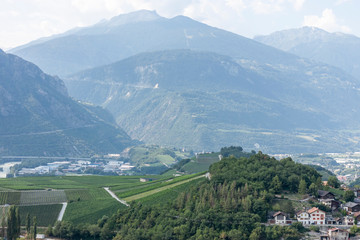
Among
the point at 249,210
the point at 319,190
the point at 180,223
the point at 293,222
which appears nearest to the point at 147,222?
the point at 180,223

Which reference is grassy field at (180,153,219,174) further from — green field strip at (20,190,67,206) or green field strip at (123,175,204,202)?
green field strip at (20,190,67,206)

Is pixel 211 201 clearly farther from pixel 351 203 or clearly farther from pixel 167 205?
pixel 351 203

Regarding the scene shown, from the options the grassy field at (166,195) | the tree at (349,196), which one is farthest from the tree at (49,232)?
the tree at (349,196)

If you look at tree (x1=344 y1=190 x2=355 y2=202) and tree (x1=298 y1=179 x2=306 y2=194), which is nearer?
tree (x1=298 y1=179 x2=306 y2=194)

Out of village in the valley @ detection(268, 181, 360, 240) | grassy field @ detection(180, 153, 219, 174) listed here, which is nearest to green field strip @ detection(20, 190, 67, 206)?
village in the valley @ detection(268, 181, 360, 240)

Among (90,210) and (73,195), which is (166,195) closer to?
(90,210)

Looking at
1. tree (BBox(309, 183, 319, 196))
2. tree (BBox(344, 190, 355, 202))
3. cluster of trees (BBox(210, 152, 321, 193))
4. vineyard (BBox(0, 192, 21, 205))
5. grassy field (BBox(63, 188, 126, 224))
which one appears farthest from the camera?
vineyard (BBox(0, 192, 21, 205))

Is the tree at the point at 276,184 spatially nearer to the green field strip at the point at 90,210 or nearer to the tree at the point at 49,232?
the green field strip at the point at 90,210
